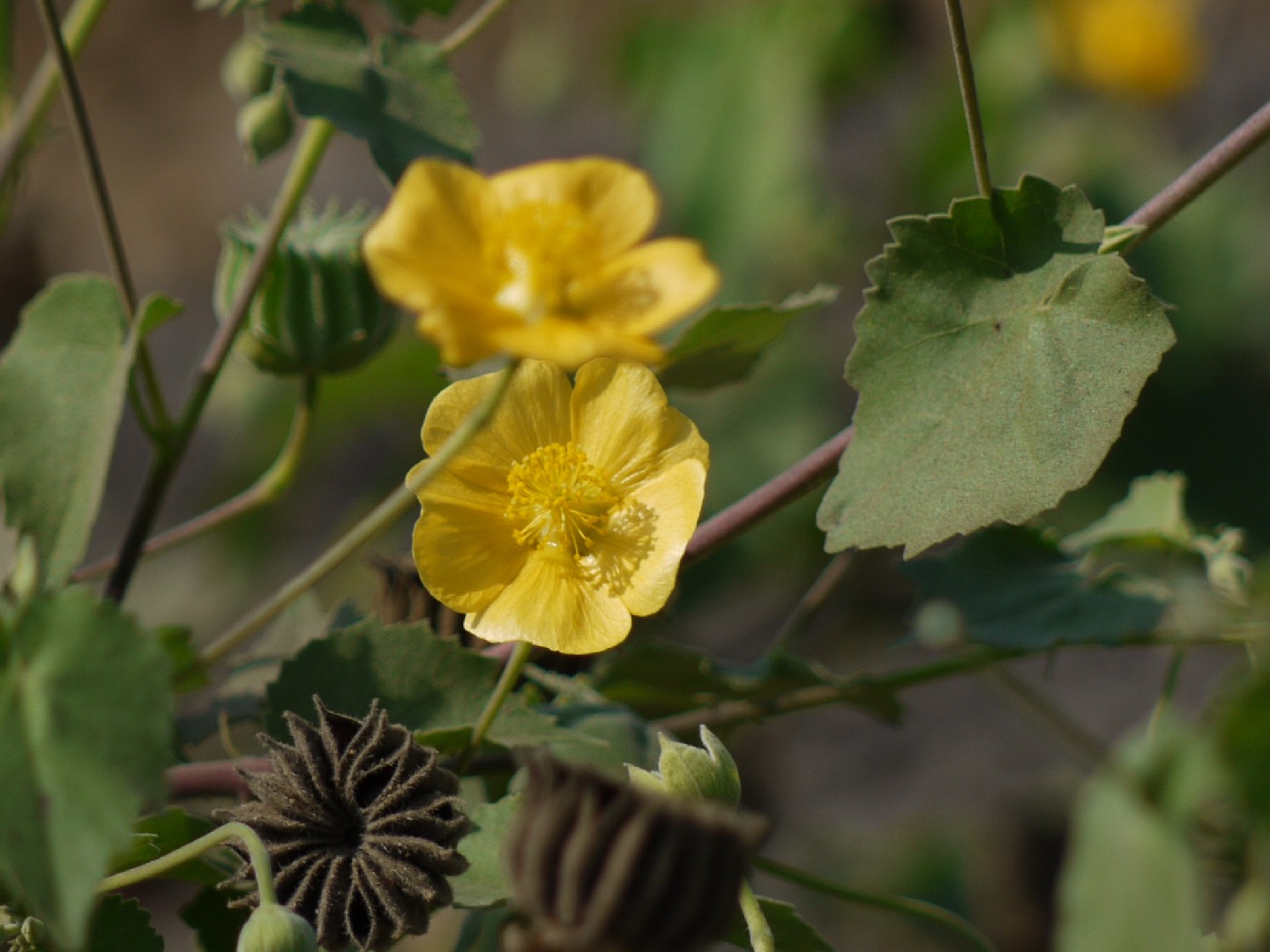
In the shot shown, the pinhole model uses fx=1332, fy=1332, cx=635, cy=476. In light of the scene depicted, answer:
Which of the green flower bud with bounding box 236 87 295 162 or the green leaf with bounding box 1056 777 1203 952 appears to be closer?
the green leaf with bounding box 1056 777 1203 952

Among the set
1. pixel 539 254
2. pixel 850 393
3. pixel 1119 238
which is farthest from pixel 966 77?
pixel 850 393

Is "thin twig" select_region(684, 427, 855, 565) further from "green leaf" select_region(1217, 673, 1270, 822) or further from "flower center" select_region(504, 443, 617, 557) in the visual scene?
"green leaf" select_region(1217, 673, 1270, 822)

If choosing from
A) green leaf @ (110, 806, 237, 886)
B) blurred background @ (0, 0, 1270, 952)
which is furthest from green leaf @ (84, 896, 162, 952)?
blurred background @ (0, 0, 1270, 952)

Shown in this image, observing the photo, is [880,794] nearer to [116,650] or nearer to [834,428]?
[834,428]

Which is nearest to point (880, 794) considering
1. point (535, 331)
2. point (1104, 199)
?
point (1104, 199)

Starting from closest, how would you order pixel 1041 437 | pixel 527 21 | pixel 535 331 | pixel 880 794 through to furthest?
pixel 535 331 → pixel 1041 437 → pixel 880 794 → pixel 527 21

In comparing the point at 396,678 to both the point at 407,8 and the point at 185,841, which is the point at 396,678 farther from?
the point at 407,8
